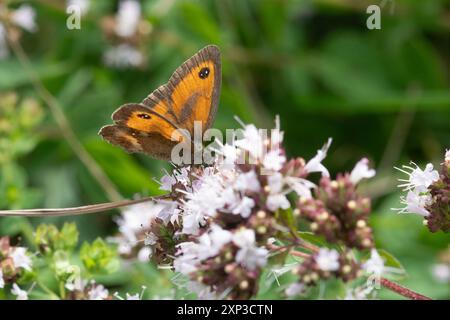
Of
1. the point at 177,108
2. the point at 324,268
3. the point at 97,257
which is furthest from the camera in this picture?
the point at 97,257

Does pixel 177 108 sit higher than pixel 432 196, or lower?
higher

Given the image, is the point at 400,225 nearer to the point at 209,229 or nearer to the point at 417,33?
the point at 417,33

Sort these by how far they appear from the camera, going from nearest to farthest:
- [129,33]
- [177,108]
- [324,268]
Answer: [324,268] < [177,108] < [129,33]

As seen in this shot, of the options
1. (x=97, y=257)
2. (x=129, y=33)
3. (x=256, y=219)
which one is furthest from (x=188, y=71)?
(x=129, y=33)

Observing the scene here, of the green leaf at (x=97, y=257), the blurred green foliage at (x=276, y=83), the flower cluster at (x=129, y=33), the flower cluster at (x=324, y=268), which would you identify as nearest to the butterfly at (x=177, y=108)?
the green leaf at (x=97, y=257)

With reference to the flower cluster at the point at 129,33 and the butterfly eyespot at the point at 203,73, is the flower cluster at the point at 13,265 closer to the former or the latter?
the butterfly eyespot at the point at 203,73

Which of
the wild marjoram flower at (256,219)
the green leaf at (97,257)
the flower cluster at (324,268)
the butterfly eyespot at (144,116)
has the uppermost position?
the butterfly eyespot at (144,116)

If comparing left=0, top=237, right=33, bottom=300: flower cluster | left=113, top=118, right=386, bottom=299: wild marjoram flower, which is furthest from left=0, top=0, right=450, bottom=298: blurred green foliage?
left=113, top=118, right=386, bottom=299: wild marjoram flower

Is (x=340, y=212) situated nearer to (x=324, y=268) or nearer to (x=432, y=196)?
(x=324, y=268)
